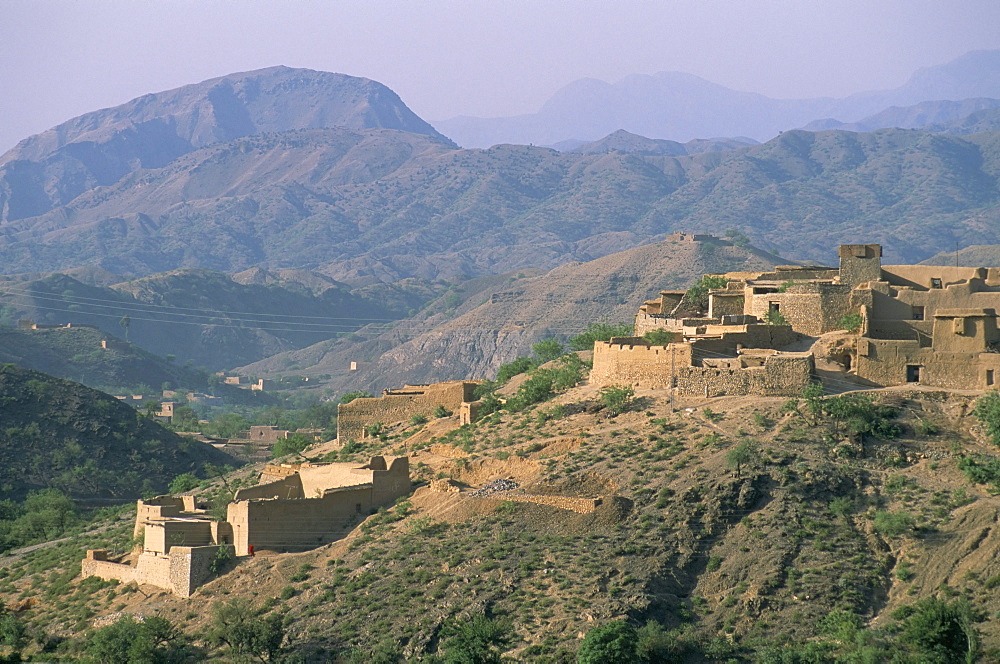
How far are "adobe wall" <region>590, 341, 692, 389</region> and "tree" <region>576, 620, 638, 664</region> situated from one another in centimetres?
1289

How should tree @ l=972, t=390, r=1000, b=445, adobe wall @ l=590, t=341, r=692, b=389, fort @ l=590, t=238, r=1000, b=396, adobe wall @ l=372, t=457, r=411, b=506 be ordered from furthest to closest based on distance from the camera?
adobe wall @ l=590, t=341, r=692, b=389
fort @ l=590, t=238, r=1000, b=396
adobe wall @ l=372, t=457, r=411, b=506
tree @ l=972, t=390, r=1000, b=445

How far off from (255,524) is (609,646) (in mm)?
12428

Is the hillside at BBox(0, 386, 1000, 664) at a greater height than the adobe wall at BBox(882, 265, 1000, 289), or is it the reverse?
the adobe wall at BBox(882, 265, 1000, 289)

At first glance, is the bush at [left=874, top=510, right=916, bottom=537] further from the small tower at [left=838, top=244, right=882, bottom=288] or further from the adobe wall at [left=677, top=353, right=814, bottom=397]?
the small tower at [left=838, top=244, right=882, bottom=288]

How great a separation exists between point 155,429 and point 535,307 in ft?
225

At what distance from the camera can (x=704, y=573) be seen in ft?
143

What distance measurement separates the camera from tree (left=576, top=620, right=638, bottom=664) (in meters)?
39.2

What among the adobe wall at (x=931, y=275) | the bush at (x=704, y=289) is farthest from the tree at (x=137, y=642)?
the adobe wall at (x=931, y=275)

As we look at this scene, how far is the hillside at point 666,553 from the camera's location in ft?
136

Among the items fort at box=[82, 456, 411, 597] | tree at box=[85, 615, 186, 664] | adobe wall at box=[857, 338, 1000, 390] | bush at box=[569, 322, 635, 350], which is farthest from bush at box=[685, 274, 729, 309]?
tree at box=[85, 615, 186, 664]

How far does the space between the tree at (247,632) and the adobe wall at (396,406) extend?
1454 centimetres

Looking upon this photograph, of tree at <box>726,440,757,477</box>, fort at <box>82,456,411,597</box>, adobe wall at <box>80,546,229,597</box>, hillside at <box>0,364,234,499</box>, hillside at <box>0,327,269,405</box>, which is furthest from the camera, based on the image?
hillside at <box>0,327,269,405</box>

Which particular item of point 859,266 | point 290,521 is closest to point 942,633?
point 290,521

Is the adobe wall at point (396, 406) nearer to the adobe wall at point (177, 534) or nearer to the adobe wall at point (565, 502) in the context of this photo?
the adobe wall at point (177, 534)
